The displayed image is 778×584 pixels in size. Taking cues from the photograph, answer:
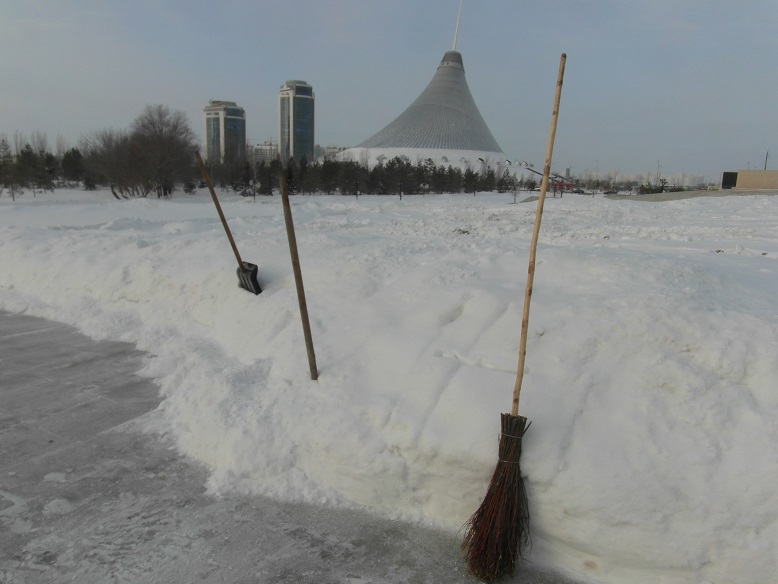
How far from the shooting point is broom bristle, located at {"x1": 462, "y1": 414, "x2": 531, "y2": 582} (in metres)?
2.48

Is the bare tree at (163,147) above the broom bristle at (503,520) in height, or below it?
above

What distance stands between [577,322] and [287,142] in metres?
69.0

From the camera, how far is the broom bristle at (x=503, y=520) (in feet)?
8.14

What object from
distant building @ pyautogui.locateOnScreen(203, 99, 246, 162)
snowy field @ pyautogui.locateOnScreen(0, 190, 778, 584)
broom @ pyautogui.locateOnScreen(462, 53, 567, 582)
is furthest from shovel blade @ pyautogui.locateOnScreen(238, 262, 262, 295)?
distant building @ pyautogui.locateOnScreen(203, 99, 246, 162)

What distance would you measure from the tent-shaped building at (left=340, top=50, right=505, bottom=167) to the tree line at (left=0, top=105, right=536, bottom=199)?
123ft

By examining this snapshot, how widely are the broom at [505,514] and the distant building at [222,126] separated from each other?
174ft

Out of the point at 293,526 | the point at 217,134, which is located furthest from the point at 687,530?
the point at 217,134

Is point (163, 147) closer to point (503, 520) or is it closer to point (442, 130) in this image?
point (503, 520)

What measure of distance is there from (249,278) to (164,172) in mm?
32796

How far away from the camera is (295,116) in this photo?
7056 cm

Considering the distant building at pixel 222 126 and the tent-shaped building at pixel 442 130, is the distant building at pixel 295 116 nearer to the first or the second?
the distant building at pixel 222 126

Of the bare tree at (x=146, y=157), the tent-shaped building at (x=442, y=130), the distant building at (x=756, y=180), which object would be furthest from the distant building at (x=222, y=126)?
the distant building at (x=756, y=180)

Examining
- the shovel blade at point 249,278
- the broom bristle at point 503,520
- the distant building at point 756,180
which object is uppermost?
the distant building at point 756,180

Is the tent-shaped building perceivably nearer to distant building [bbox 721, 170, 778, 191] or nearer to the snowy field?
distant building [bbox 721, 170, 778, 191]
